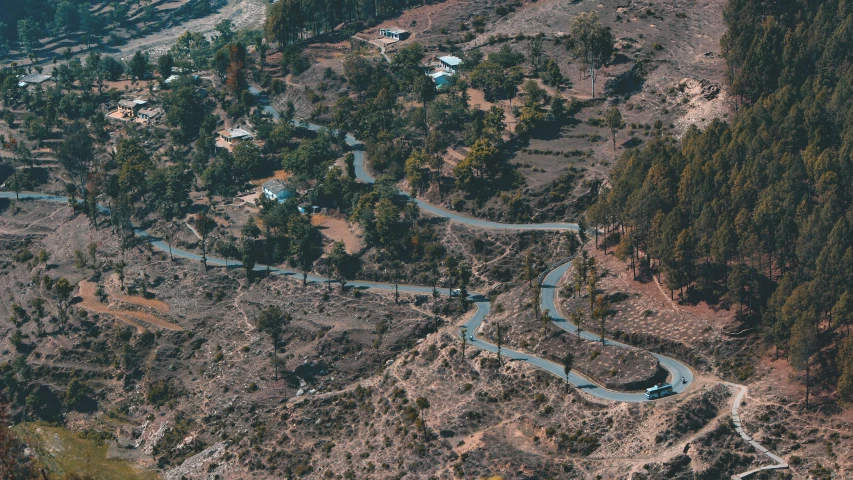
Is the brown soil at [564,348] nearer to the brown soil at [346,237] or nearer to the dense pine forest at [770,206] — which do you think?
the dense pine forest at [770,206]

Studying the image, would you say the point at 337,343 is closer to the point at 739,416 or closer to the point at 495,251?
the point at 495,251

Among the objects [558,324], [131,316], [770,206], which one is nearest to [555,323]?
[558,324]

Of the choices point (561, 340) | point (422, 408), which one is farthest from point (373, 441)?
point (561, 340)

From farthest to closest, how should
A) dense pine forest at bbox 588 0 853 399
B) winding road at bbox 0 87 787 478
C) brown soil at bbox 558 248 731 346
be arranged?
brown soil at bbox 558 248 731 346 → winding road at bbox 0 87 787 478 → dense pine forest at bbox 588 0 853 399

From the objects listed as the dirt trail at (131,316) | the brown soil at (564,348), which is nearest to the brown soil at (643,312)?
the brown soil at (564,348)

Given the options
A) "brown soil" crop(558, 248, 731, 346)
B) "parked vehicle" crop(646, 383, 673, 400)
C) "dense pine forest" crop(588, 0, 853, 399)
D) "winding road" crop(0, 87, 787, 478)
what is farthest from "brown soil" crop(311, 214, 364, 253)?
"parked vehicle" crop(646, 383, 673, 400)

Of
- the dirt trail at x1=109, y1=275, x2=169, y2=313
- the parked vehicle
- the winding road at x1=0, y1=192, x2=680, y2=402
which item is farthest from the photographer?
the dirt trail at x1=109, y1=275, x2=169, y2=313

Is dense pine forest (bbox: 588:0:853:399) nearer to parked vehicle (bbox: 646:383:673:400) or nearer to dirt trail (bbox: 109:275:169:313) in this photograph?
parked vehicle (bbox: 646:383:673:400)

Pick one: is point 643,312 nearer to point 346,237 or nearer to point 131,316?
A: point 346,237
